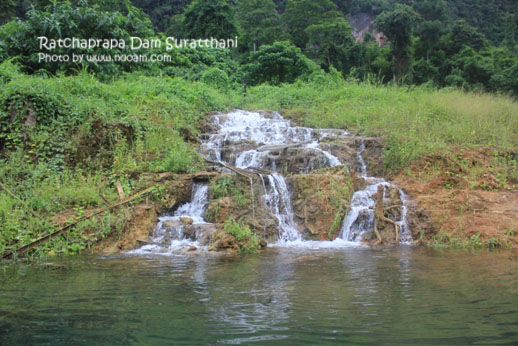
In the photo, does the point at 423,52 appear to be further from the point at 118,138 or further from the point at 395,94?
the point at 118,138

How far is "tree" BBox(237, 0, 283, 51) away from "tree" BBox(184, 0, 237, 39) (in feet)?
17.0

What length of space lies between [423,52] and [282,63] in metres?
18.9

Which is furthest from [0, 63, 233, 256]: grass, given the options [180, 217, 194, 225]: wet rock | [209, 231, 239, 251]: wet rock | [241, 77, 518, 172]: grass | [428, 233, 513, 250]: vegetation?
[428, 233, 513, 250]: vegetation

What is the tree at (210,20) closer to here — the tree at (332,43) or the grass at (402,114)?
the tree at (332,43)

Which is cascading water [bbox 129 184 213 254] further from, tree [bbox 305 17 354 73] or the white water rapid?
tree [bbox 305 17 354 73]

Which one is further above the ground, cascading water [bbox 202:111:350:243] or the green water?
cascading water [bbox 202:111:350:243]

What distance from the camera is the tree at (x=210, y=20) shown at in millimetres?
23375

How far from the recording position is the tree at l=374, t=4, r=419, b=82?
2444 centimetres

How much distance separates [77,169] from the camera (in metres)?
9.02

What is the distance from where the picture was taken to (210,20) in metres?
23.5

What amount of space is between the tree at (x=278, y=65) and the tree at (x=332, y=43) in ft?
26.4

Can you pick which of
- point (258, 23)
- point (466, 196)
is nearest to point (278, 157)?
point (466, 196)

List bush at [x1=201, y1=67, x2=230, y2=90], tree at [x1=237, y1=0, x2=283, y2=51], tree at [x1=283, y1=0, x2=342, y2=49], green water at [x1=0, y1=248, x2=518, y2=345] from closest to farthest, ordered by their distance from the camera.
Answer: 1. green water at [x1=0, y1=248, x2=518, y2=345]
2. bush at [x1=201, y1=67, x2=230, y2=90]
3. tree at [x1=237, y1=0, x2=283, y2=51]
4. tree at [x1=283, y1=0, x2=342, y2=49]

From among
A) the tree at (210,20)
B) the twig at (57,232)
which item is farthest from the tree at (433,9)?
the twig at (57,232)
